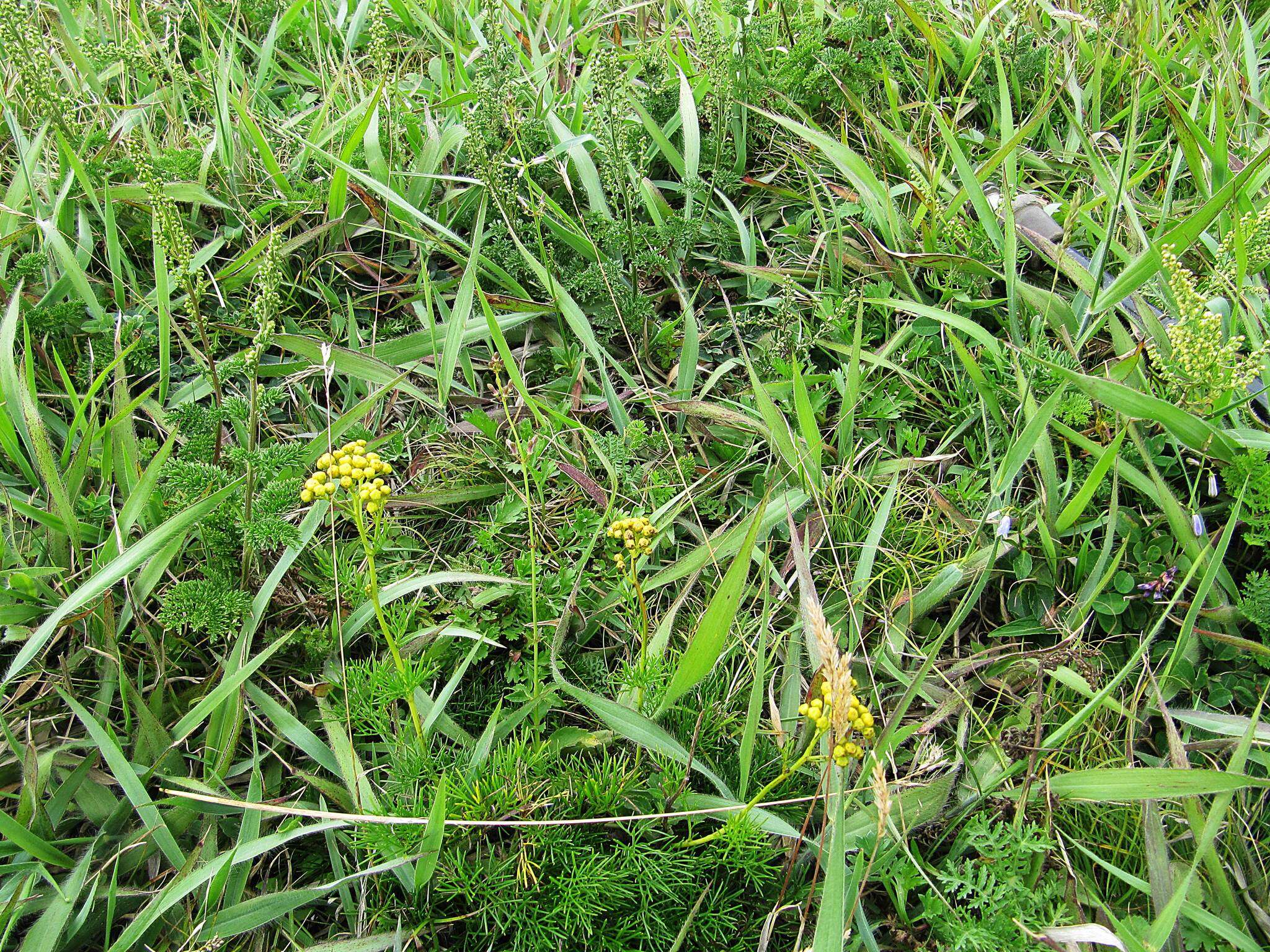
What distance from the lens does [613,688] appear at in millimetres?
1962

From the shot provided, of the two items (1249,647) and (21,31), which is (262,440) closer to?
(21,31)

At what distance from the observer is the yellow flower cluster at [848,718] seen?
1326 millimetres

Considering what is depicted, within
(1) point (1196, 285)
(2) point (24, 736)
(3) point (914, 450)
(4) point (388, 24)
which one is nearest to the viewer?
(2) point (24, 736)

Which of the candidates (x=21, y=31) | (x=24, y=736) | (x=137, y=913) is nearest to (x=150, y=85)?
(x=21, y=31)

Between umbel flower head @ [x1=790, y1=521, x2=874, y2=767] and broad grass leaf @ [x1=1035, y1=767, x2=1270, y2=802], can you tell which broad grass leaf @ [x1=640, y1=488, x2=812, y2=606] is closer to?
umbel flower head @ [x1=790, y1=521, x2=874, y2=767]

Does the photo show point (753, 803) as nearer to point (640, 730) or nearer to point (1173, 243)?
point (640, 730)

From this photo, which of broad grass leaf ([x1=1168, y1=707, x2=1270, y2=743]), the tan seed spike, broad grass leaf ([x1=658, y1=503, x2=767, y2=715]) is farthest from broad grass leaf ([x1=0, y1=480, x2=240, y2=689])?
broad grass leaf ([x1=1168, y1=707, x2=1270, y2=743])

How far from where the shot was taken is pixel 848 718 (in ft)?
4.38

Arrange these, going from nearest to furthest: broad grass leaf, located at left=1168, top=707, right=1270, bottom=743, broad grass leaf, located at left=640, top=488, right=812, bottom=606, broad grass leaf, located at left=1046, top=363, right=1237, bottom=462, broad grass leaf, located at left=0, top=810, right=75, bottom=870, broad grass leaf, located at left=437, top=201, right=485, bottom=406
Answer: broad grass leaf, located at left=0, top=810, right=75, bottom=870 < broad grass leaf, located at left=1168, top=707, right=1270, bottom=743 < broad grass leaf, located at left=1046, top=363, right=1237, bottom=462 < broad grass leaf, located at left=640, top=488, right=812, bottom=606 < broad grass leaf, located at left=437, top=201, right=485, bottom=406

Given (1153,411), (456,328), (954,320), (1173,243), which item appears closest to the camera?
(1153,411)

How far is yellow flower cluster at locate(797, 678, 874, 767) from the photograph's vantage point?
4.35 ft

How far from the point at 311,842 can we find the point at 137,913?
1.08 ft

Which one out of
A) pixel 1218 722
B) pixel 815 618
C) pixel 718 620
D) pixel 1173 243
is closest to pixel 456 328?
pixel 718 620

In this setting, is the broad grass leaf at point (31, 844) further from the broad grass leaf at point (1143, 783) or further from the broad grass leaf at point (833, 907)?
the broad grass leaf at point (1143, 783)
